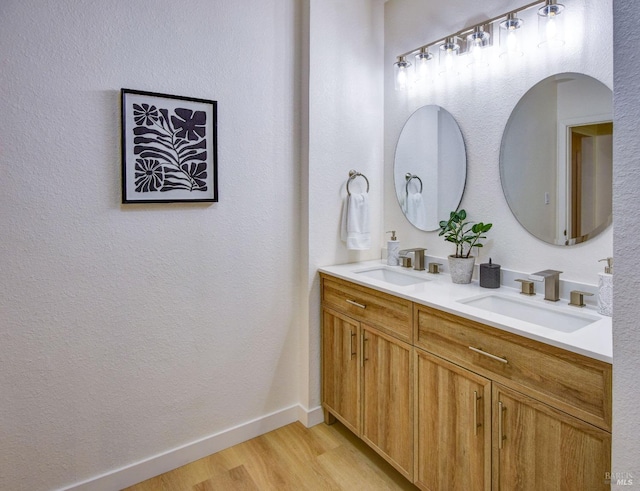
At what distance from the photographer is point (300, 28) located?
7.54 ft

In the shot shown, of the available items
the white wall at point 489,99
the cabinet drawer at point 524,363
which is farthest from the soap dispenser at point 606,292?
the cabinet drawer at point 524,363

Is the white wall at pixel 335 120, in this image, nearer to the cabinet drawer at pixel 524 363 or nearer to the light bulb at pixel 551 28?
the cabinet drawer at pixel 524 363

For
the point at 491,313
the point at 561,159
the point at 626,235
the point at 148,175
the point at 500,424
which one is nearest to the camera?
the point at 626,235

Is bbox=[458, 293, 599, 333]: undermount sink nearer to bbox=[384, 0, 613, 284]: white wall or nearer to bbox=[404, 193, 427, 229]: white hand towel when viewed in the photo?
bbox=[384, 0, 613, 284]: white wall

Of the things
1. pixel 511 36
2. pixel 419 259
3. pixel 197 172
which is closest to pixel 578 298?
pixel 419 259

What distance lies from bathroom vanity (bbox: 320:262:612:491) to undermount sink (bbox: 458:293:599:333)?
12mm

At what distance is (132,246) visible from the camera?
6.14 ft

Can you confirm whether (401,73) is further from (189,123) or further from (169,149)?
(169,149)

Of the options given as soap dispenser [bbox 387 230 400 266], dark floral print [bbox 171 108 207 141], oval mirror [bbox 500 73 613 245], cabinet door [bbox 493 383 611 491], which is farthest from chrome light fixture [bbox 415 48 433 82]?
cabinet door [bbox 493 383 611 491]

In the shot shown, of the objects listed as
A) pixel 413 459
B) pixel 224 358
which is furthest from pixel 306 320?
pixel 413 459

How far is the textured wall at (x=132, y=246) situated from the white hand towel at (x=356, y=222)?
12.0 inches

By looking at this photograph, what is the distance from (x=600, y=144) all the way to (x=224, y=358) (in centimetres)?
195

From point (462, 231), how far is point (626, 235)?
1.18m

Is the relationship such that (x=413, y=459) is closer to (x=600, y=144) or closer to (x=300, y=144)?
(x=600, y=144)
